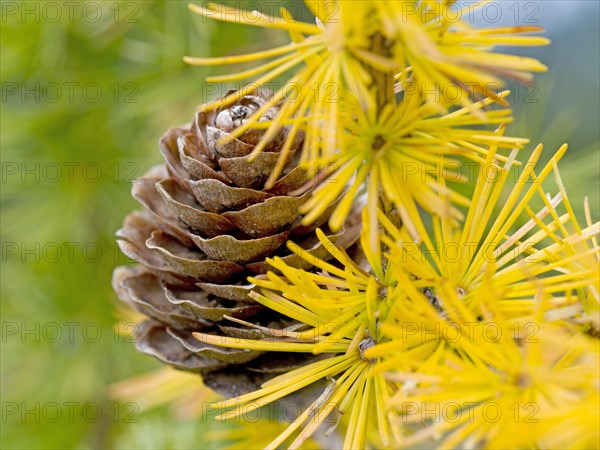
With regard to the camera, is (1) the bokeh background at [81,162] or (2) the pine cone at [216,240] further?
(1) the bokeh background at [81,162]

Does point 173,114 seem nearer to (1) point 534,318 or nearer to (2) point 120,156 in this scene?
(2) point 120,156

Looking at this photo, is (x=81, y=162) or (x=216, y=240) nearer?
(x=216, y=240)

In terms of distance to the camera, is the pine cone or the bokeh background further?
the bokeh background

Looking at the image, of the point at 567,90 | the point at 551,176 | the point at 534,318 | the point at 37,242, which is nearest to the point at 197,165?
the point at 534,318
